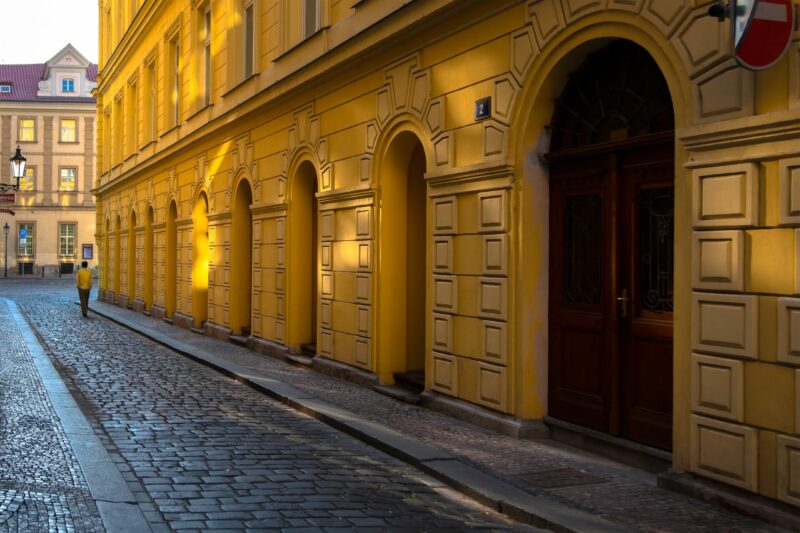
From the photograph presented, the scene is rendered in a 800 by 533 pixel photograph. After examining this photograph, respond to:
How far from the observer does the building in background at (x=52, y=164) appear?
6525cm

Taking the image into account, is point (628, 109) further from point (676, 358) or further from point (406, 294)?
point (406, 294)

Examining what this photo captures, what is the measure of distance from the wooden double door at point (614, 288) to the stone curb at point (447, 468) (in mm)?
1392

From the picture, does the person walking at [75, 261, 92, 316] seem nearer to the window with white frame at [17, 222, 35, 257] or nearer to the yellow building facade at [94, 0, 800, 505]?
the yellow building facade at [94, 0, 800, 505]

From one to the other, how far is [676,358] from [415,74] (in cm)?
536

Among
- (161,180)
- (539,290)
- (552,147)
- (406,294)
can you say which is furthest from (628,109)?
(161,180)

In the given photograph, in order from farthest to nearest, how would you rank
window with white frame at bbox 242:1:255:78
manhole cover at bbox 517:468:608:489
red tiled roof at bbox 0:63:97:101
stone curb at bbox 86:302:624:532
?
red tiled roof at bbox 0:63:97:101, window with white frame at bbox 242:1:255:78, manhole cover at bbox 517:468:608:489, stone curb at bbox 86:302:624:532

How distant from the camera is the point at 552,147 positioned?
8570 mm

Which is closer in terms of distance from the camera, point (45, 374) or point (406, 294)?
point (406, 294)

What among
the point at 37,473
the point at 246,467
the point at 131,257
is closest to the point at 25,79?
the point at 131,257

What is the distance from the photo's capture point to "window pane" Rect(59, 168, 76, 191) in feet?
217

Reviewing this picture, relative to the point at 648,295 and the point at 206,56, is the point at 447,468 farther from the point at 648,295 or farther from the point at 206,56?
the point at 206,56

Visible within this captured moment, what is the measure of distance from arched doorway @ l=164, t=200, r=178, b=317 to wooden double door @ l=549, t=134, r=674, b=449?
17136 millimetres

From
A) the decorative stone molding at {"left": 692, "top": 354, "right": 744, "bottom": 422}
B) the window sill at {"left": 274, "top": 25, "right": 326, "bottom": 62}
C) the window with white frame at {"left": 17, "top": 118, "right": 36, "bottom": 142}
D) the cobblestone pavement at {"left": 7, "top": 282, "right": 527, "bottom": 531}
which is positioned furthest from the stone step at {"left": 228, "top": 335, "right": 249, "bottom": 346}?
the window with white frame at {"left": 17, "top": 118, "right": 36, "bottom": 142}

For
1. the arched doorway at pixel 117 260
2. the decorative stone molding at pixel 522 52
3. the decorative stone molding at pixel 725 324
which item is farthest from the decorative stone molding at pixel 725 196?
the arched doorway at pixel 117 260
